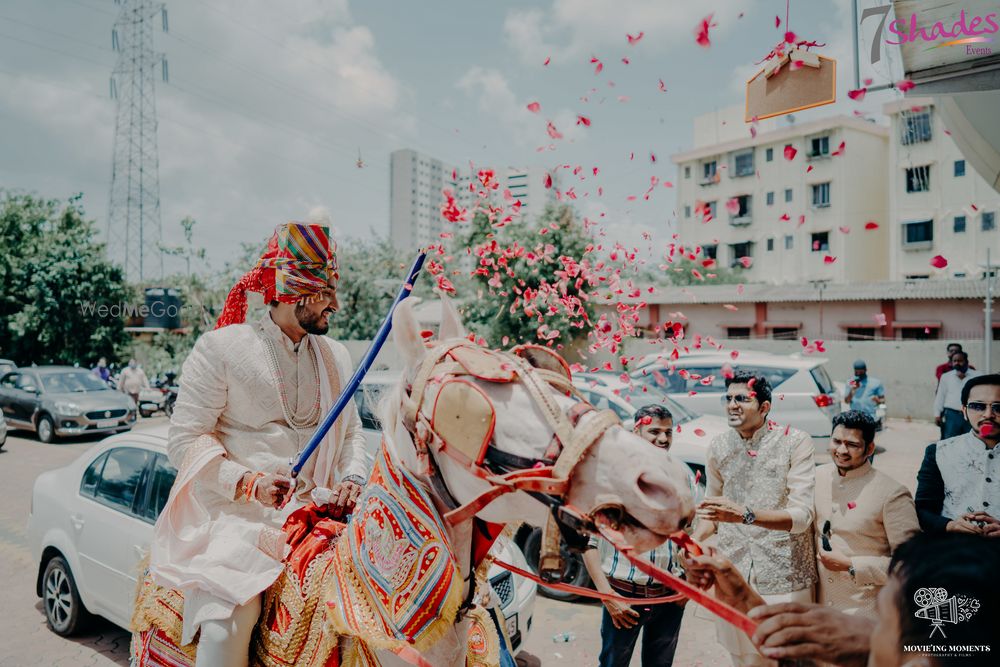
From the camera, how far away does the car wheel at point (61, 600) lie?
15.8ft

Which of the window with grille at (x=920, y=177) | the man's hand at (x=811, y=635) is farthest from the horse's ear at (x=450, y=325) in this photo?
the window with grille at (x=920, y=177)

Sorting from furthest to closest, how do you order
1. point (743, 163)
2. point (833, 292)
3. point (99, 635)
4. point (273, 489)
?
point (743, 163)
point (833, 292)
point (99, 635)
point (273, 489)

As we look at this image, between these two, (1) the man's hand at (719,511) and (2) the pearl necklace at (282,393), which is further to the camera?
(1) the man's hand at (719,511)

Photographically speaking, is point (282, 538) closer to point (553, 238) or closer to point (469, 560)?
point (469, 560)

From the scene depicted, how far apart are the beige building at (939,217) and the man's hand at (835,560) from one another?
25.7 metres

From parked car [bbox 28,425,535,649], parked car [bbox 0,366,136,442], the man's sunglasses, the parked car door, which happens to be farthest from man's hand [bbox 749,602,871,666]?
parked car [bbox 0,366,136,442]

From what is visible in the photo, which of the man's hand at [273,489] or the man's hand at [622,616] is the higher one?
the man's hand at [273,489]

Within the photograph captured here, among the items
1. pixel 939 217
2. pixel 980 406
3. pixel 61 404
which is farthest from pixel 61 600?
pixel 939 217

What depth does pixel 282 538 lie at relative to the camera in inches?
86.0

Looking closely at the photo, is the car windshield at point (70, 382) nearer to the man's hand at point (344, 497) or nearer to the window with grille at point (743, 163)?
the man's hand at point (344, 497)

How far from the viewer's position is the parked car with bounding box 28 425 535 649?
4.33 m

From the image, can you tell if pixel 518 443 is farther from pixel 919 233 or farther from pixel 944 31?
pixel 919 233

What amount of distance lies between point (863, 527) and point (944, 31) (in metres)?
2.67

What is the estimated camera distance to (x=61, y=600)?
4.91m
